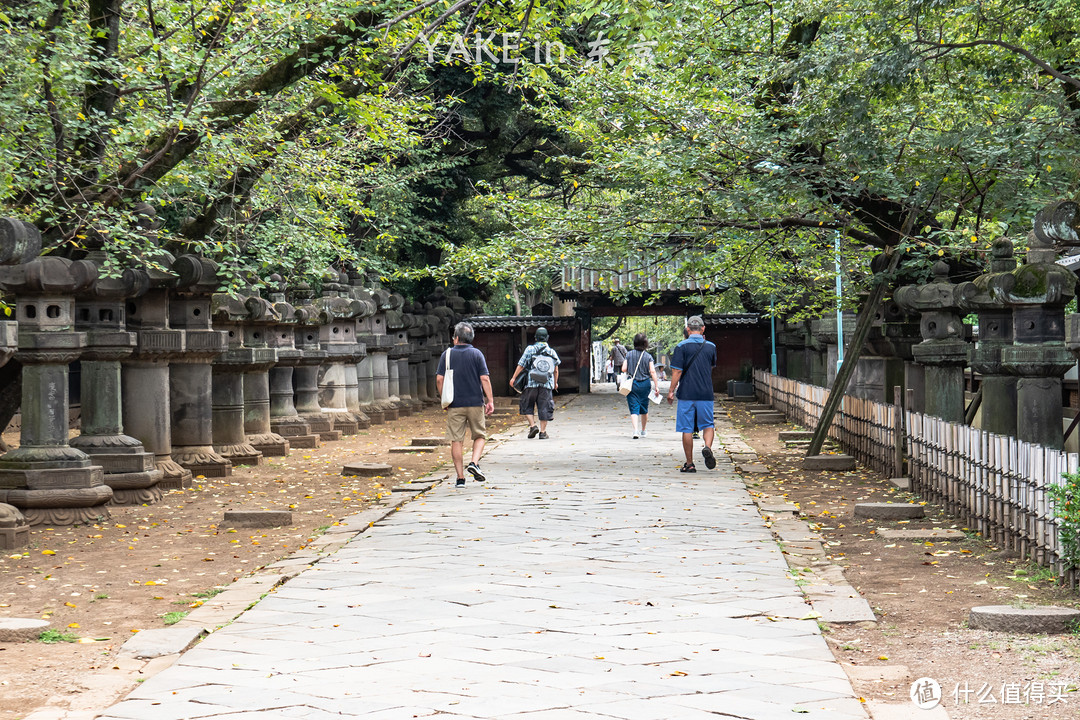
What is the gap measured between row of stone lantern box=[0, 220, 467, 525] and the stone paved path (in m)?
3.08

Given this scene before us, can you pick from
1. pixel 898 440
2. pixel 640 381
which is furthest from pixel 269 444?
pixel 898 440

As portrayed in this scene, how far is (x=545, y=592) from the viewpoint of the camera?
22.2 ft

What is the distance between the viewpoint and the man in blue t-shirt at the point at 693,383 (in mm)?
13242

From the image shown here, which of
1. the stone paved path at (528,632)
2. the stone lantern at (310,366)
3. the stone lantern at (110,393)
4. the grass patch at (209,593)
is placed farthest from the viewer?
the stone lantern at (310,366)

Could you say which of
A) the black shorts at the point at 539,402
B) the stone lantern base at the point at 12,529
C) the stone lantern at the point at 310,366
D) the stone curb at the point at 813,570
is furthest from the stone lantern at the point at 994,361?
the stone lantern at the point at 310,366

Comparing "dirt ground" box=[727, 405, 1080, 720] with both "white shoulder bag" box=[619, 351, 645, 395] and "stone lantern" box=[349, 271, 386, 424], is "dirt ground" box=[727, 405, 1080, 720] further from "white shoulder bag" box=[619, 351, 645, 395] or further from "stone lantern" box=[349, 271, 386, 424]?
"stone lantern" box=[349, 271, 386, 424]

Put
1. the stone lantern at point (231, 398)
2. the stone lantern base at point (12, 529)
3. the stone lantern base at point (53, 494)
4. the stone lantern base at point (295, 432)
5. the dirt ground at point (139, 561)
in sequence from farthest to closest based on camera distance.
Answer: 1. the stone lantern base at point (295, 432)
2. the stone lantern at point (231, 398)
3. the stone lantern base at point (53, 494)
4. the stone lantern base at point (12, 529)
5. the dirt ground at point (139, 561)

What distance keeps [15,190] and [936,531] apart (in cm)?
831

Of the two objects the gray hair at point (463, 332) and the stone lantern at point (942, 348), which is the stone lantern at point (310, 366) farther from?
the stone lantern at point (942, 348)

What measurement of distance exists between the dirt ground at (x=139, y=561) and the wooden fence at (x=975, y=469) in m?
5.27

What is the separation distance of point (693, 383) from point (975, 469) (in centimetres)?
490

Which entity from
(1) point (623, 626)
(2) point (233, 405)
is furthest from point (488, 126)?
(1) point (623, 626)

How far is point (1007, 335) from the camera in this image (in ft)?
32.3

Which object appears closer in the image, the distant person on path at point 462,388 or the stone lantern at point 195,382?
the distant person on path at point 462,388
